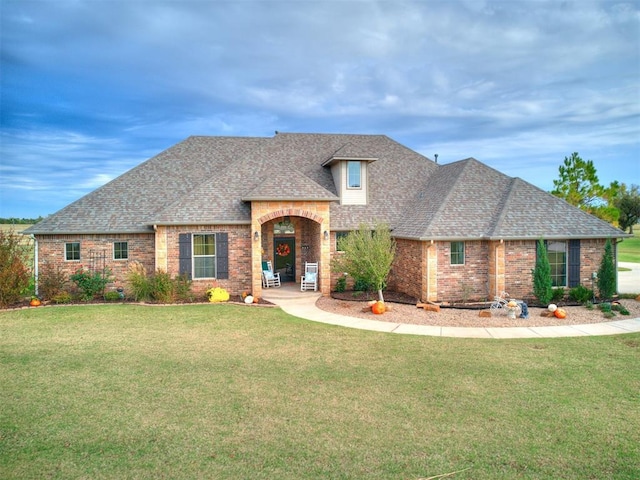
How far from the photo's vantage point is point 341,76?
826 inches

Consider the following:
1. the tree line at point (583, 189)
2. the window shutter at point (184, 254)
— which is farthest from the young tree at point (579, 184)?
the window shutter at point (184, 254)

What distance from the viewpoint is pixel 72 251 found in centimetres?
1822

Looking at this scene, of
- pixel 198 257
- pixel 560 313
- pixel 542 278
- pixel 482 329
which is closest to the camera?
pixel 482 329

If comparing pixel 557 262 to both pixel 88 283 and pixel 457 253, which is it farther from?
pixel 88 283

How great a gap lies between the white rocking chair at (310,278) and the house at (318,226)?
41 cm

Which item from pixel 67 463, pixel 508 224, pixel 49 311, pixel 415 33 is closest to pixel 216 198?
pixel 49 311

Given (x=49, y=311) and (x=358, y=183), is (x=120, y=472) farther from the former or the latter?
(x=358, y=183)

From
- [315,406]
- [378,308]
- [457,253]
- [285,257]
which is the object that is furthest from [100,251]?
[457,253]

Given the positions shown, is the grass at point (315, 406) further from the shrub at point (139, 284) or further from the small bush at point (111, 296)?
the small bush at point (111, 296)

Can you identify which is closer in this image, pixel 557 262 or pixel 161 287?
pixel 161 287

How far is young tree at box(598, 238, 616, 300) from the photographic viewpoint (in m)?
16.5

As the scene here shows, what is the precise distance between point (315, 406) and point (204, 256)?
11.9 m

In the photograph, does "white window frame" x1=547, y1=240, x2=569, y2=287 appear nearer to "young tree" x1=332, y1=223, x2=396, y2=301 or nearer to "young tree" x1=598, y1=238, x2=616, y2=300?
"young tree" x1=598, y1=238, x2=616, y2=300

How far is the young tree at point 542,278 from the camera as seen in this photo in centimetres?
1573
